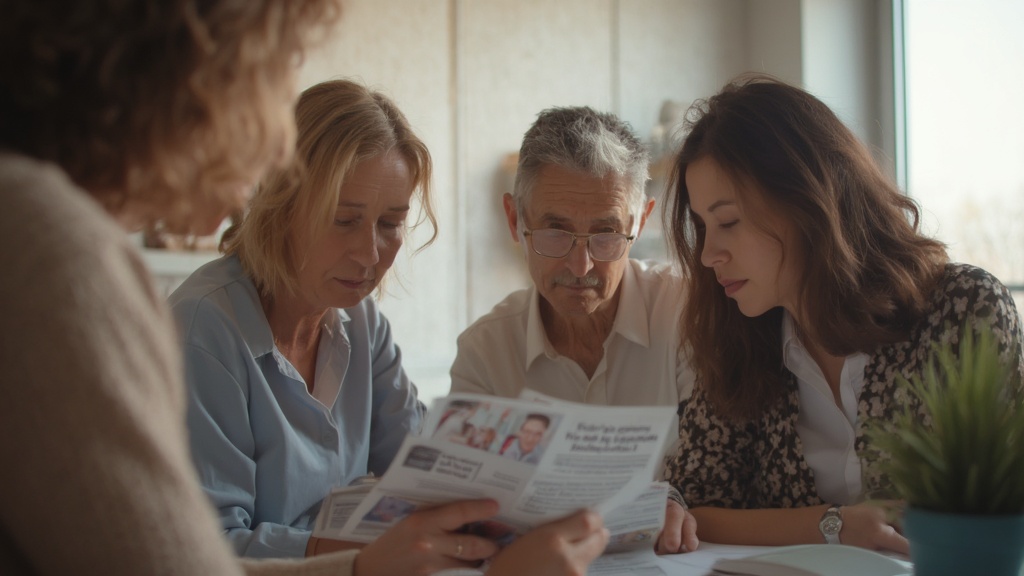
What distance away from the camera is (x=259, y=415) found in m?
1.82

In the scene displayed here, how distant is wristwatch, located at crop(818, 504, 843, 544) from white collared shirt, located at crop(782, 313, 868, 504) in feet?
0.69

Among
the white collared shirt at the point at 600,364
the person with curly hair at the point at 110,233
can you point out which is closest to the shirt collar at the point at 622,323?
the white collared shirt at the point at 600,364

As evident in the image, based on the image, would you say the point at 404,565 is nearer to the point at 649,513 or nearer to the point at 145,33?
the point at 649,513

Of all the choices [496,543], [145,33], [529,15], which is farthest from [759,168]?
[529,15]

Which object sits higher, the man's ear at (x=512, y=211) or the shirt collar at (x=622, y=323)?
the man's ear at (x=512, y=211)

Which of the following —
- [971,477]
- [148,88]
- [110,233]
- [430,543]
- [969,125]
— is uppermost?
[969,125]

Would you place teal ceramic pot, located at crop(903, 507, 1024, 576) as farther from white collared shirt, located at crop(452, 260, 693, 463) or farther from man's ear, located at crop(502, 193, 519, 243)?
man's ear, located at crop(502, 193, 519, 243)

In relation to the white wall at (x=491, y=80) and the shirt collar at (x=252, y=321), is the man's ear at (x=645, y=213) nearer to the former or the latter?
the shirt collar at (x=252, y=321)

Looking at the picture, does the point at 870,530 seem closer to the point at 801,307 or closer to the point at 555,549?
the point at 801,307

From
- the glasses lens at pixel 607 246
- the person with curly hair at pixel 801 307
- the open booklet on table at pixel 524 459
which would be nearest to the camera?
the open booklet on table at pixel 524 459

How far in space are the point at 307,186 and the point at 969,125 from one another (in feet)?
10.3

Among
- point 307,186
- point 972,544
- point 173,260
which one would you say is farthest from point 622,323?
point 173,260

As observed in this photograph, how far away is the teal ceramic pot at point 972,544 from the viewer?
107 cm

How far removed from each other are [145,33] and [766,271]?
4.74 feet
